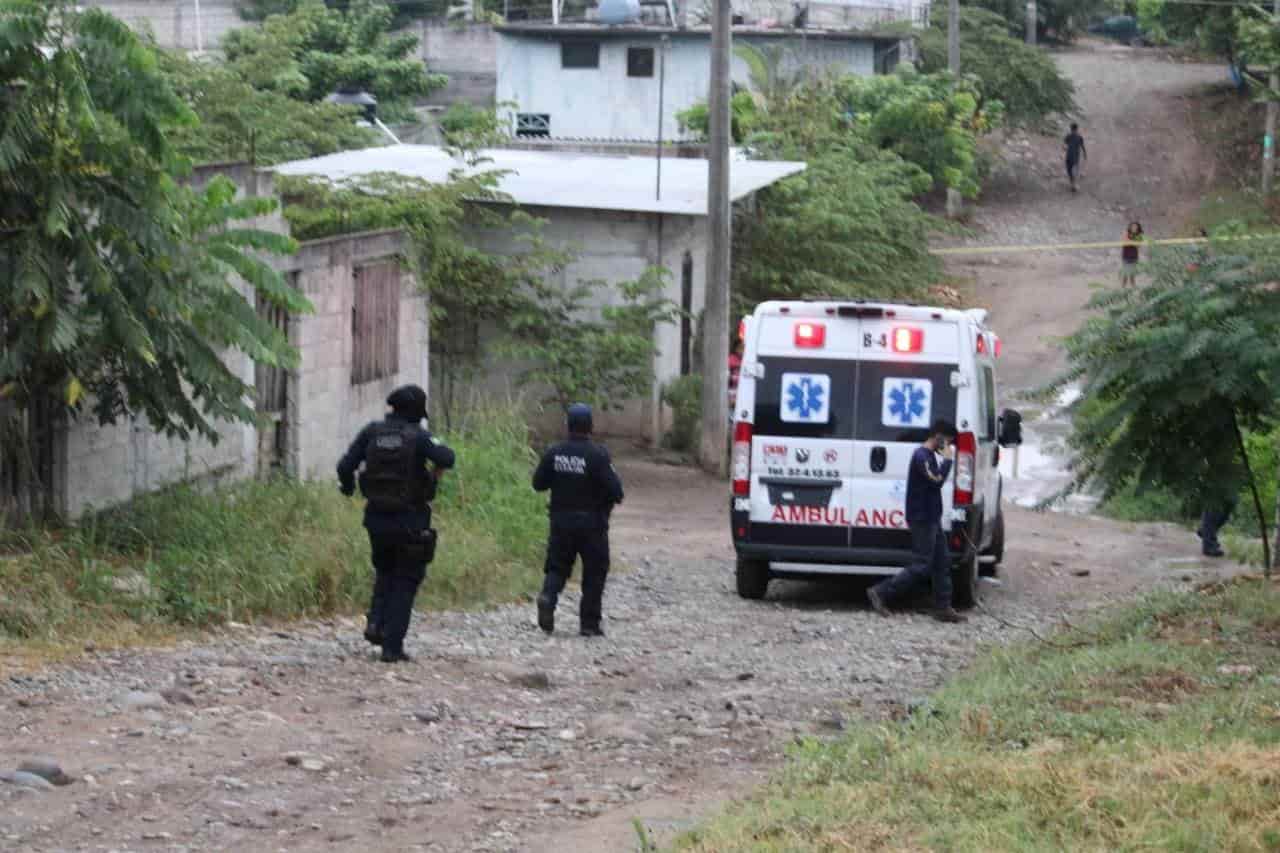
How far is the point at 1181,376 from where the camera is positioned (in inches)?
519

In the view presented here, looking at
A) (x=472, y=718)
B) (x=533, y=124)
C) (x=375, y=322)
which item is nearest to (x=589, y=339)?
(x=375, y=322)

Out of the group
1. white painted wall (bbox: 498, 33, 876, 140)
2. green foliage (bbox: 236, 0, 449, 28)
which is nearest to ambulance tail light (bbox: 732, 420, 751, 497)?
white painted wall (bbox: 498, 33, 876, 140)

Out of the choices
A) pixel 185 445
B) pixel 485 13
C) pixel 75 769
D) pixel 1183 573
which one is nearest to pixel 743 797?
pixel 75 769

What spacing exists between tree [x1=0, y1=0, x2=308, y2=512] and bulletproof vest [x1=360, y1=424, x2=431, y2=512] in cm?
196

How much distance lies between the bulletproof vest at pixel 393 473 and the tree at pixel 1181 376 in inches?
216

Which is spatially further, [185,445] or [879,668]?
[185,445]

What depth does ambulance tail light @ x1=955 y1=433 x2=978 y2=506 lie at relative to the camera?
14078 mm

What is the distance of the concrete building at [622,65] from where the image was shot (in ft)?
150

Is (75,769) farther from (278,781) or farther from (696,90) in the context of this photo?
(696,90)

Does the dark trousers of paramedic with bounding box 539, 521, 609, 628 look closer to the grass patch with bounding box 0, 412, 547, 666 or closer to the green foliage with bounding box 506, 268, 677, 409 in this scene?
the grass patch with bounding box 0, 412, 547, 666

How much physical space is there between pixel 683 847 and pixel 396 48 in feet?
140

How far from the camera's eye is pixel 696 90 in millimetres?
45969

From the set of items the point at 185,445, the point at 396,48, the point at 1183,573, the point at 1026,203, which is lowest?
the point at 1183,573

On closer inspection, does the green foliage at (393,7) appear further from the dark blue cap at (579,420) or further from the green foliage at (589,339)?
the dark blue cap at (579,420)
